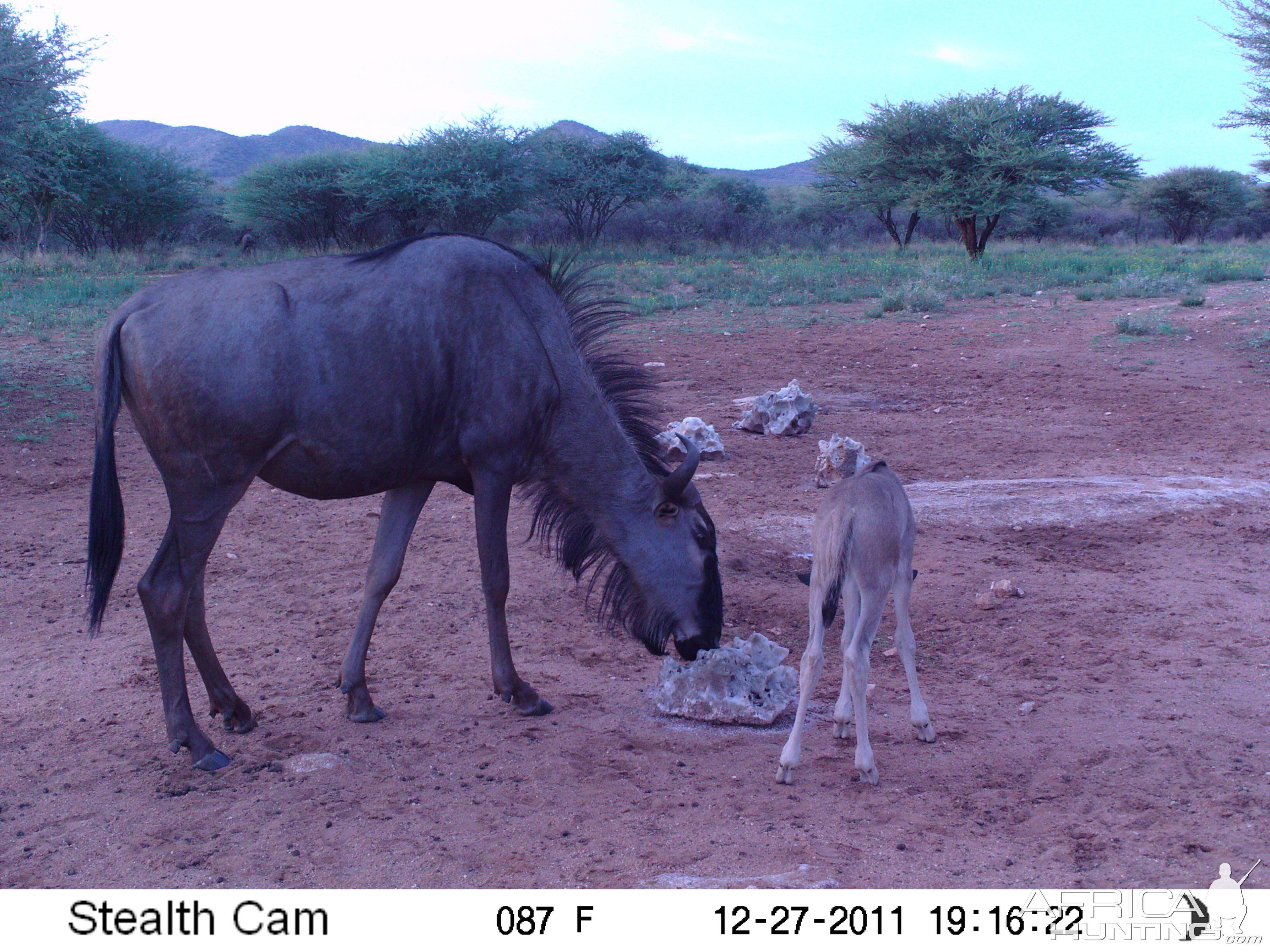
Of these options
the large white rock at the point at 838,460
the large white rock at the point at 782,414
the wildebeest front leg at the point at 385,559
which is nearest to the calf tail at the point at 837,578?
the wildebeest front leg at the point at 385,559

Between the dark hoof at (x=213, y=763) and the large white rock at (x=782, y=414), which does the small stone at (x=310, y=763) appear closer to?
the dark hoof at (x=213, y=763)

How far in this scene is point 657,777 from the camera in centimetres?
371

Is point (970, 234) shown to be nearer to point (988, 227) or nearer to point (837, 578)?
point (988, 227)

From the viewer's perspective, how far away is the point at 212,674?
4.00 m

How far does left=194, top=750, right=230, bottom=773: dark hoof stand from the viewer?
12.2 ft

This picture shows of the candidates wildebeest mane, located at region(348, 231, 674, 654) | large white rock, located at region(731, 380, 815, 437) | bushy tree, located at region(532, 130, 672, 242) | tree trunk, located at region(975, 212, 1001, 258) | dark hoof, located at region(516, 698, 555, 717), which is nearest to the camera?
dark hoof, located at region(516, 698, 555, 717)

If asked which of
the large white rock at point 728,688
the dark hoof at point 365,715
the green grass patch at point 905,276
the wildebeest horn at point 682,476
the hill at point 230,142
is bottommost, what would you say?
the dark hoof at point 365,715

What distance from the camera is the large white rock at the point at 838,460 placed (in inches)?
295

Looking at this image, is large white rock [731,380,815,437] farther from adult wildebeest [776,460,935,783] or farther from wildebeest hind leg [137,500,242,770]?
wildebeest hind leg [137,500,242,770]

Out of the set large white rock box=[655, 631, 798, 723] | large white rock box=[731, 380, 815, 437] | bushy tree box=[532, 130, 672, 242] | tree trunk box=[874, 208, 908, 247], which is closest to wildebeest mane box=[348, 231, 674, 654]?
large white rock box=[655, 631, 798, 723]

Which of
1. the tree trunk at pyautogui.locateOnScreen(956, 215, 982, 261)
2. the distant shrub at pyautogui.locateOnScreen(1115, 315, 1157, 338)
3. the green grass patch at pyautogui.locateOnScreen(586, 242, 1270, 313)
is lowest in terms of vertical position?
the distant shrub at pyautogui.locateOnScreen(1115, 315, 1157, 338)

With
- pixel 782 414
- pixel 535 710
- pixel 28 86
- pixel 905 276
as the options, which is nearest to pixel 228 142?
pixel 905 276

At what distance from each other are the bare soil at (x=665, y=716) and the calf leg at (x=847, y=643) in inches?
4.8
